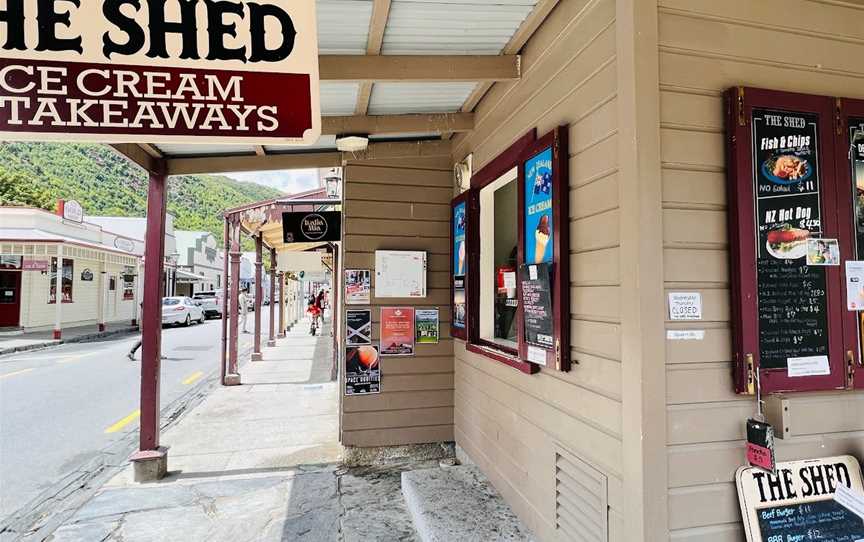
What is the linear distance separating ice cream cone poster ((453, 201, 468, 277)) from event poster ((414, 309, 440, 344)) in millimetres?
510

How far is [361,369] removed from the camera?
440 cm

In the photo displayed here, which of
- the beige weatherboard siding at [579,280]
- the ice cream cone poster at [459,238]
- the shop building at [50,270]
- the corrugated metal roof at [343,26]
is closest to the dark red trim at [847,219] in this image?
the beige weatherboard siding at [579,280]

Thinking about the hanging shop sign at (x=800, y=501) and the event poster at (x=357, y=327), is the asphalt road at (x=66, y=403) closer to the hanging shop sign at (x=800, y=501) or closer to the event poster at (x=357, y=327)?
the event poster at (x=357, y=327)

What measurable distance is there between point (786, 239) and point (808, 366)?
52cm

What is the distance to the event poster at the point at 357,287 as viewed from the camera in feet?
14.4

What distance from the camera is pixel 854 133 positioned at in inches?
80.7

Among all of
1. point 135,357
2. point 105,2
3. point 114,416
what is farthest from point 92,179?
point 105,2

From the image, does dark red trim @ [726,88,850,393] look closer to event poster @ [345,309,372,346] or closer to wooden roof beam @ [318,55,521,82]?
wooden roof beam @ [318,55,521,82]

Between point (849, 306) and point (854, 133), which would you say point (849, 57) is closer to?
point (854, 133)

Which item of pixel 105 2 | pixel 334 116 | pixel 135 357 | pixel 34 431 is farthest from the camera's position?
pixel 135 357

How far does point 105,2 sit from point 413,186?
3038 millimetres

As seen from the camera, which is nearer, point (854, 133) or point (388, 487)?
point (854, 133)

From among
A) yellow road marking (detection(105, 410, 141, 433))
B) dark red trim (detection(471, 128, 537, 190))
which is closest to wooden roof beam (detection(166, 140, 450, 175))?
dark red trim (detection(471, 128, 537, 190))

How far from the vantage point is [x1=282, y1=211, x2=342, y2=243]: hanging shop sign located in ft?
20.3
